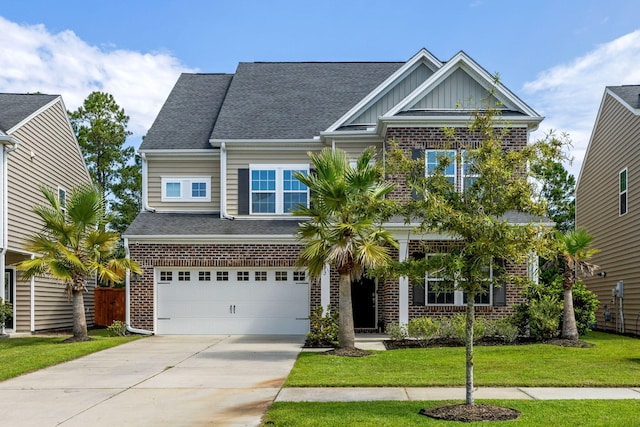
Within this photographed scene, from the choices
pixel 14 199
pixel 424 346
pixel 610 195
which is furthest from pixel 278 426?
pixel 610 195

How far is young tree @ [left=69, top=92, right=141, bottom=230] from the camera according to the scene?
3162 centimetres

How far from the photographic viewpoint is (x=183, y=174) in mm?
21062

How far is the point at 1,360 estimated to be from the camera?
13633 millimetres

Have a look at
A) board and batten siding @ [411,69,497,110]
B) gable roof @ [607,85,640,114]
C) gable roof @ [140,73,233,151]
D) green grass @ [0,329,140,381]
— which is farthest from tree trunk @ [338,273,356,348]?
gable roof @ [607,85,640,114]

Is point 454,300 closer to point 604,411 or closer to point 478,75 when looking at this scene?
point 478,75

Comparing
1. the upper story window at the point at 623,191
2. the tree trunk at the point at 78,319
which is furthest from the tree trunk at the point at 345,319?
the upper story window at the point at 623,191

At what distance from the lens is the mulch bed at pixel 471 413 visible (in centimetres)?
788

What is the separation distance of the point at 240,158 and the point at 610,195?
39.6 ft

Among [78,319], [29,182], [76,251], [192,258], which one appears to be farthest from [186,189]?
[78,319]

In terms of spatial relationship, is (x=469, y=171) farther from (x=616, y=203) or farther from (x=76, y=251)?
(x=616, y=203)

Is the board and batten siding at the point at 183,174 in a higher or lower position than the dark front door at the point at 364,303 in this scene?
higher

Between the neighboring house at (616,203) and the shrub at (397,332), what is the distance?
280 inches

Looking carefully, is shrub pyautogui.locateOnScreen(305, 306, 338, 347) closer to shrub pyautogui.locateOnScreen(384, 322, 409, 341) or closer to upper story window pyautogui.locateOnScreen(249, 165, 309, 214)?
shrub pyautogui.locateOnScreen(384, 322, 409, 341)

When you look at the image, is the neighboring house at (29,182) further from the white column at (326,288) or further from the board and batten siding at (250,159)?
the white column at (326,288)
